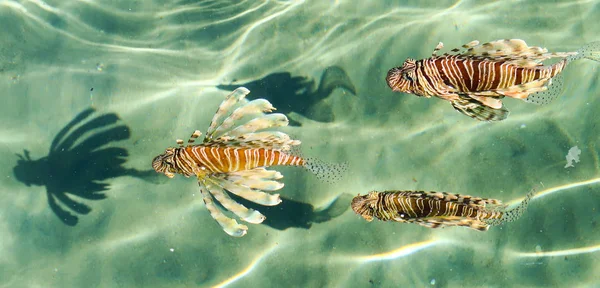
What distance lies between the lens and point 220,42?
5.27m

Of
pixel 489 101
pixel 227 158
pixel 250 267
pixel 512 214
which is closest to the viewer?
pixel 489 101

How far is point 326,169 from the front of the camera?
418cm

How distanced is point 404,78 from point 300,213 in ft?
6.18

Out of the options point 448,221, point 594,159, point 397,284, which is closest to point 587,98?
point 594,159

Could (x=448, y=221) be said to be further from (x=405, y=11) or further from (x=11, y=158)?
(x=11, y=158)

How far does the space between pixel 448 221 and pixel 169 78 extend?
3.57m

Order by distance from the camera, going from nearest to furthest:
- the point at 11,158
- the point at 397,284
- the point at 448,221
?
the point at 448,221 < the point at 397,284 < the point at 11,158

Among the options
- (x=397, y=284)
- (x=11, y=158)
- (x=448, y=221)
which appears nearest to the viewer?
(x=448, y=221)

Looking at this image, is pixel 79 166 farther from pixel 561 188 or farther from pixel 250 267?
pixel 561 188

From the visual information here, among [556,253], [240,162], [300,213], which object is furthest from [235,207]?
[556,253]

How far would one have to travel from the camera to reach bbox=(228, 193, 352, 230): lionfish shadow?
477 cm

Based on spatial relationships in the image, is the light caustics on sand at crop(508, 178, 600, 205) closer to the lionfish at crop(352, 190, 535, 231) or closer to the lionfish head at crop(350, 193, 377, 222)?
the lionfish at crop(352, 190, 535, 231)

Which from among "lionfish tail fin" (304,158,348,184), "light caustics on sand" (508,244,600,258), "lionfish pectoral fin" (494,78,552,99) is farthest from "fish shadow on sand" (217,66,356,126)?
"light caustics on sand" (508,244,600,258)

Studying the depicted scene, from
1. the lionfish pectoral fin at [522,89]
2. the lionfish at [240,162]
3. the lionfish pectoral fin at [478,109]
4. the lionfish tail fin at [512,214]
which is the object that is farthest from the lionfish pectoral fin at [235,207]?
the lionfish pectoral fin at [522,89]
